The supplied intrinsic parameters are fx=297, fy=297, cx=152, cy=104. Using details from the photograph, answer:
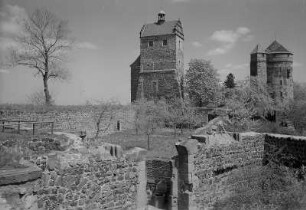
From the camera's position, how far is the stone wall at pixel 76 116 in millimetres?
23219

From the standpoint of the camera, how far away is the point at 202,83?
4319 cm

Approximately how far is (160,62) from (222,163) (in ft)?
122

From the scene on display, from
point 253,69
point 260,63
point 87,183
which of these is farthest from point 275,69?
point 87,183

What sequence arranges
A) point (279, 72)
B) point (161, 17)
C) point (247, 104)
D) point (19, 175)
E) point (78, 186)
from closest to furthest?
point (19, 175) → point (78, 186) → point (247, 104) → point (161, 17) → point (279, 72)

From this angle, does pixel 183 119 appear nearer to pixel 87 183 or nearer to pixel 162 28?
pixel 162 28

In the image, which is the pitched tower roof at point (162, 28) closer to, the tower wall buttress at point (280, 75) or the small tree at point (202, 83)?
the small tree at point (202, 83)

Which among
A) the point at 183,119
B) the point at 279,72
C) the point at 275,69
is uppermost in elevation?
the point at 275,69

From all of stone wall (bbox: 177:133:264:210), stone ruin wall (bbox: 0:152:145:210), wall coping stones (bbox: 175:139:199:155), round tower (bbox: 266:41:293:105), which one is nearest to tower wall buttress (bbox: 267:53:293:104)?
round tower (bbox: 266:41:293:105)

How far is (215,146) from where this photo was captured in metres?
9.18

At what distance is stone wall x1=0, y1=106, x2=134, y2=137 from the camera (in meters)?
23.2

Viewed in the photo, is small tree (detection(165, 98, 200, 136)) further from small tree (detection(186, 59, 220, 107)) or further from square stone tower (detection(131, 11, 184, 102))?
square stone tower (detection(131, 11, 184, 102))

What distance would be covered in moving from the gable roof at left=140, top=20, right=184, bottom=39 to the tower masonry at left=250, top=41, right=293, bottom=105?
1470cm

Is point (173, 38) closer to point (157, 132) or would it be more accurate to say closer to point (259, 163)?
point (157, 132)

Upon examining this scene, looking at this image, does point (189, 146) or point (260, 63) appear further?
point (260, 63)
